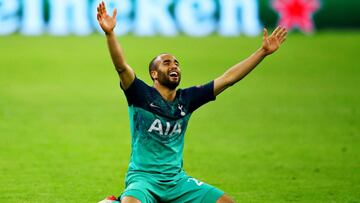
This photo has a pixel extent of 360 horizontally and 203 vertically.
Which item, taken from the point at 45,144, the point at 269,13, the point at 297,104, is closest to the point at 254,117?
the point at 297,104

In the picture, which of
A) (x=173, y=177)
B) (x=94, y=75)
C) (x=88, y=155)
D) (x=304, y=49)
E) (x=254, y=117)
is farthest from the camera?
(x=304, y=49)

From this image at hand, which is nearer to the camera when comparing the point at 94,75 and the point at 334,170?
the point at 334,170

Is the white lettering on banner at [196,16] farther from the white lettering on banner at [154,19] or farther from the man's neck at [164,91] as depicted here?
the man's neck at [164,91]

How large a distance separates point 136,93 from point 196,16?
1975cm

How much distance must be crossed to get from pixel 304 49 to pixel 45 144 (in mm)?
14039

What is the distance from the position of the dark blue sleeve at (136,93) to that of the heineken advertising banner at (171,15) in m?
18.3

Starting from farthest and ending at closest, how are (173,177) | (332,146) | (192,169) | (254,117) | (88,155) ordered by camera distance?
(254,117) < (332,146) < (88,155) < (192,169) < (173,177)

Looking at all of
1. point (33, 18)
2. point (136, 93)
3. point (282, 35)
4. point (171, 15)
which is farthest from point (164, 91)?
point (33, 18)

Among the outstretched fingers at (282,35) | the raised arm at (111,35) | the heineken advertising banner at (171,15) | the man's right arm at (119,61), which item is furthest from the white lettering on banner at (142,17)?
the raised arm at (111,35)

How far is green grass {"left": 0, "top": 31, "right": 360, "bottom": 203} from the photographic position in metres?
11.8

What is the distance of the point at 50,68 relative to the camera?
23484 millimetres

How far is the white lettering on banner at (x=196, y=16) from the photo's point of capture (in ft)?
92.5

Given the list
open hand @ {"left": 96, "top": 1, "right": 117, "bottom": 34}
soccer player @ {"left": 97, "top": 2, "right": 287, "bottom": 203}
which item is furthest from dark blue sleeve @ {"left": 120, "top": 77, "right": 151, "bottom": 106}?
open hand @ {"left": 96, "top": 1, "right": 117, "bottom": 34}

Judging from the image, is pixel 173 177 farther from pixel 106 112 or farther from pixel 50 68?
pixel 50 68
